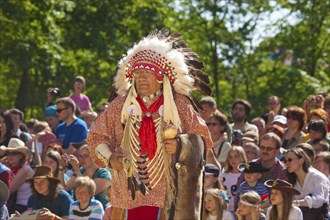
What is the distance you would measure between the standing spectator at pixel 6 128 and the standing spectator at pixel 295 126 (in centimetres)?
389

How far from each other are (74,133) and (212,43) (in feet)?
33.9

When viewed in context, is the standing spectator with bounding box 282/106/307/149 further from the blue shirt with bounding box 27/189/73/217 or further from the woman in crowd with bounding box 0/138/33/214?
the woman in crowd with bounding box 0/138/33/214

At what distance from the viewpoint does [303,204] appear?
12.2 m

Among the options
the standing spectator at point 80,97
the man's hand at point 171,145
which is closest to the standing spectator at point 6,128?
the standing spectator at point 80,97

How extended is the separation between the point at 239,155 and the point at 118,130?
10.7ft

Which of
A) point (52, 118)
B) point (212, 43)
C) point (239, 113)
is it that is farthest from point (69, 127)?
point (212, 43)

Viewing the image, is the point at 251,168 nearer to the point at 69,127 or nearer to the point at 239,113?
the point at 239,113

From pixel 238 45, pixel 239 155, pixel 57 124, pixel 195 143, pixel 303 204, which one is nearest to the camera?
pixel 195 143

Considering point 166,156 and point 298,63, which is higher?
point 298,63

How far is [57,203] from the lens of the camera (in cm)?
1327

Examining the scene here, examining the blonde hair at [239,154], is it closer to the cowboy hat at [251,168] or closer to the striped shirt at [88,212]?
the cowboy hat at [251,168]

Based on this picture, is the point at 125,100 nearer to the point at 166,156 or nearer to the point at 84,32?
the point at 166,156

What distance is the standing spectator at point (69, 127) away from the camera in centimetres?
1575

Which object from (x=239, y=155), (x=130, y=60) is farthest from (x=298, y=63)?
(x=130, y=60)
